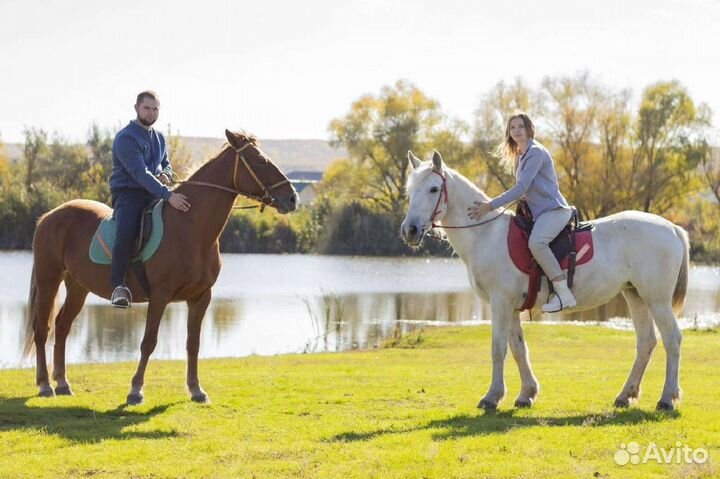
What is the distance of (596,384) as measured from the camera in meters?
10.8

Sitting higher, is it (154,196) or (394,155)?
(394,155)

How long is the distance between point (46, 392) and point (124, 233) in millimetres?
2208

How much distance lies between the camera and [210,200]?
905cm

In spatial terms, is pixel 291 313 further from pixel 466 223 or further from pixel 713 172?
pixel 713 172

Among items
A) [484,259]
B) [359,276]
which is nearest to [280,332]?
[484,259]

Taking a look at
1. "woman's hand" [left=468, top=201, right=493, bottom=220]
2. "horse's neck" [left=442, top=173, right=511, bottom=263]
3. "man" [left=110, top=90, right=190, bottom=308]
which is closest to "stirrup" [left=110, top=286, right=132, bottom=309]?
"man" [left=110, top=90, right=190, bottom=308]

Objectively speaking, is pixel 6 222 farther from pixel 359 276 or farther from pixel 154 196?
pixel 154 196

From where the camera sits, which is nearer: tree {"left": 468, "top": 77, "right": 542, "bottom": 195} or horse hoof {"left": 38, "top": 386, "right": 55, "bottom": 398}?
horse hoof {"left": 38, "top": 386, "right": 55, "bottom": 398}

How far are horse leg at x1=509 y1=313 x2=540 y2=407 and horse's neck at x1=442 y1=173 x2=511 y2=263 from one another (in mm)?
899

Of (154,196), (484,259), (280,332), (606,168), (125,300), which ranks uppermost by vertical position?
(606,168)

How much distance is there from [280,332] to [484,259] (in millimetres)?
15468

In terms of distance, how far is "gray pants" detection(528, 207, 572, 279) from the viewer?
27.8ft

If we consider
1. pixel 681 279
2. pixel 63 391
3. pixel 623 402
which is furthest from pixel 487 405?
pixel 63 391

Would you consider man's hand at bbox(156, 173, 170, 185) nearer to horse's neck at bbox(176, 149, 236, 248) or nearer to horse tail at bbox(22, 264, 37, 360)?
horse's neck at bbox(176, 149, 236, 248)
